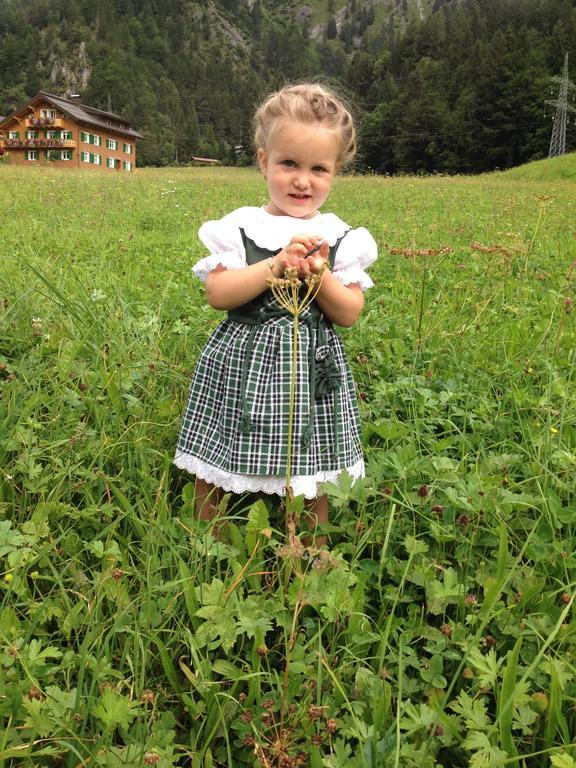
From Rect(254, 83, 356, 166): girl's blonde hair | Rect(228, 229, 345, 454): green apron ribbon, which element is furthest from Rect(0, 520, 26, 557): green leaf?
Rect(254, 83, 356, 166): girl's blonde hair

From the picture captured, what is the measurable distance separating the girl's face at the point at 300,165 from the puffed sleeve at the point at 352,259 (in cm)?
18

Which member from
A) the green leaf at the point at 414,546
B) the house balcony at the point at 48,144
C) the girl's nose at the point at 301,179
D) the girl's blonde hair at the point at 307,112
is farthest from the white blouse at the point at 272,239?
the house balcony at the point at 48,144

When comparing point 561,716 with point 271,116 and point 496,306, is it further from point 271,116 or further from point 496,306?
point 496,306

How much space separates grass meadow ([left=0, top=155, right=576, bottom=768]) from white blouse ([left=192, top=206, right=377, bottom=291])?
698 millimetres

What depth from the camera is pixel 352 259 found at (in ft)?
7.27

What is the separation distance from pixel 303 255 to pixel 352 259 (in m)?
0.43

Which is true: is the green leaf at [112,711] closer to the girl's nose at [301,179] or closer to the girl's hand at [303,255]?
the girl's hand at [303,255]

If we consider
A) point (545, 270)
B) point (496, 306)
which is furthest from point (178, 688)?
point (545, 270)

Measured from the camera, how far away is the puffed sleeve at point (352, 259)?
7.27 feet

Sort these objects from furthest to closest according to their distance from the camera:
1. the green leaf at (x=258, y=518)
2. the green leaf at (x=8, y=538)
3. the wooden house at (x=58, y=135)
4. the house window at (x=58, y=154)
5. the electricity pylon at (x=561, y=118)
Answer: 1. the house window at (x=58, y=154)
2. the wooden house at (x=58, y=135)
3. the electricity pylon at (x=561, y=118)
4. the green leaf at (x=258, y=518)
5. the green leaf at (x=8, y=538)

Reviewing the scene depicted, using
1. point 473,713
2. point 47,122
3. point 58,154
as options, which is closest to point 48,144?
point 58,154

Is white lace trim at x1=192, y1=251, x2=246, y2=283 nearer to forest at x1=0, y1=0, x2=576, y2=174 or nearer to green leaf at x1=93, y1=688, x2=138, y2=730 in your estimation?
forest at x1=0, y1=0, x2=576, y2=174

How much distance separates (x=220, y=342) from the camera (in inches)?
88.7

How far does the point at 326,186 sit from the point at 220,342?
69cm
